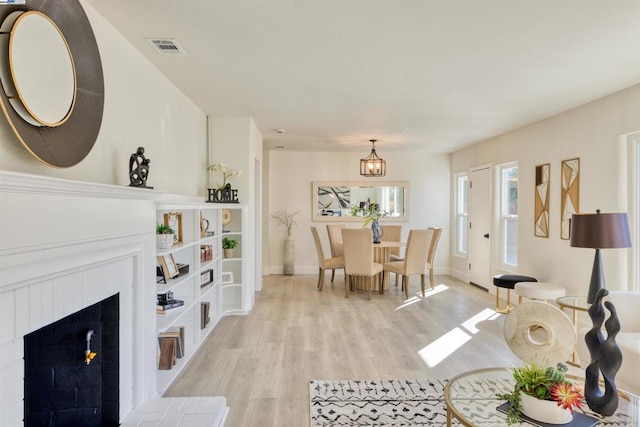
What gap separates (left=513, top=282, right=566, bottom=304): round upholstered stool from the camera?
3.80 m

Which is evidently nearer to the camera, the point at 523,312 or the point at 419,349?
the point at 523,312

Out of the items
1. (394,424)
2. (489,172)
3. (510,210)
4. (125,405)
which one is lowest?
(394,424)

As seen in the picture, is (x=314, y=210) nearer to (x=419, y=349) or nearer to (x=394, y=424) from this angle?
(x=419, y=349)

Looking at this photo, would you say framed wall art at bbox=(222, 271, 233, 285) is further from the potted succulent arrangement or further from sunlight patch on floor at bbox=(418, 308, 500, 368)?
the potted succulent arrangement

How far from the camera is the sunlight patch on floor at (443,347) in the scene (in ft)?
11.0

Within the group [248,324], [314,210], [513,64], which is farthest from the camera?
[314,210]

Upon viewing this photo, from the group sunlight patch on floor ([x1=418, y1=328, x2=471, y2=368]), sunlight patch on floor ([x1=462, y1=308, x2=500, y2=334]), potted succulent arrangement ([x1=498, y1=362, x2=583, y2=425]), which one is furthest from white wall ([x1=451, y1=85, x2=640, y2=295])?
potted succulent arrangement ([x1=498, y1=362, x2=583, y2=425])

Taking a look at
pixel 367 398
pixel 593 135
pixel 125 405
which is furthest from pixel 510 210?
pixel 125 405

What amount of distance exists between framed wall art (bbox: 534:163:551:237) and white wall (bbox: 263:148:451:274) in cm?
287

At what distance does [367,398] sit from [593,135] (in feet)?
11.0

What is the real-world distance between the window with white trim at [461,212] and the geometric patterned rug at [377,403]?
15.4ft

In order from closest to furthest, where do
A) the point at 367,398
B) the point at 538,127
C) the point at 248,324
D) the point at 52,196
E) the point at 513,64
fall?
the point at 52,196, the point at 367,398, the point at 513,64, the point at 248,324, the point at 538,127

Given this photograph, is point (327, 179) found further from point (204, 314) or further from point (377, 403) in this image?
point (377, 403)

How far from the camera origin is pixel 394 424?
2350mm
